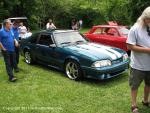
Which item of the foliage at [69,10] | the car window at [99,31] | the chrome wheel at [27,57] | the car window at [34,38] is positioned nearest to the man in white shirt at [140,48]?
the car window at [34,38]

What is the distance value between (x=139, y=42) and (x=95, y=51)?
3.24m

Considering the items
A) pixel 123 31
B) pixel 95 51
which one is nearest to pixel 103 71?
pixel 95 51

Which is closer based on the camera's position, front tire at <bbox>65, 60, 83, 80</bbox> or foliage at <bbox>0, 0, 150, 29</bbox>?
front tire at <bbox>65, 60, 83, 80</bbox>

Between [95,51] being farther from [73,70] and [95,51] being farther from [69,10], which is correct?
[69,10]

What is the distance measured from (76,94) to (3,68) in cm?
383

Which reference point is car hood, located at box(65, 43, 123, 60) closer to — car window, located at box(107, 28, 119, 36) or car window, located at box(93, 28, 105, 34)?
car window, located at box(107, 28, 119, 36)

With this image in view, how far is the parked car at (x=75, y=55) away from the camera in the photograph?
7713mm

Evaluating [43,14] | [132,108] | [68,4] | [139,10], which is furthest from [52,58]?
[68,4]

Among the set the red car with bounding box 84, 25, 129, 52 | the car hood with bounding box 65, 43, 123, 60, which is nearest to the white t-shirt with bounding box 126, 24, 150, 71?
the car hood with bounding box 65, 43, 123, 60

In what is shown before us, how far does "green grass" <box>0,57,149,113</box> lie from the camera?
19.8 feet

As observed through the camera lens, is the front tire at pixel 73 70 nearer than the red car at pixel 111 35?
Yes

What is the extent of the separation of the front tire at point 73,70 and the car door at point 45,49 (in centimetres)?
76

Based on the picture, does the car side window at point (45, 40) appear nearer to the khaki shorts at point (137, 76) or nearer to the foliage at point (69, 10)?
the khaki shorts at point (137, 76)

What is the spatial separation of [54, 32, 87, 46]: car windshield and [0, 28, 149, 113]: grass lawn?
1023mm
